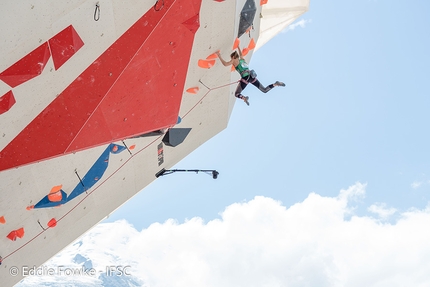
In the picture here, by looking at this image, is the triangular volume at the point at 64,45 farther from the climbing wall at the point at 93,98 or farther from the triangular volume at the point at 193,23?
the triangular volume at the point at 193,23

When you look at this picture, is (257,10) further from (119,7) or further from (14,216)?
(14,216)

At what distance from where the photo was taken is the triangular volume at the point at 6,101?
455 cm

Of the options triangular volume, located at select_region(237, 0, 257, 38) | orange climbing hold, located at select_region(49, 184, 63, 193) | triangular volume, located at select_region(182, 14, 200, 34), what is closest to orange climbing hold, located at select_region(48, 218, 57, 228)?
orange climbing hold, located at select_region(49, 184, 63, 193)

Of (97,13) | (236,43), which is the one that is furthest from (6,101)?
(236,43)

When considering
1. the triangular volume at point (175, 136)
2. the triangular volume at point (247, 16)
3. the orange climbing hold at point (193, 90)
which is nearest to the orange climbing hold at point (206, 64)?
the orange climbing hold at point (193, 90)

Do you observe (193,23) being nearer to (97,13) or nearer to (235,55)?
(235,55)

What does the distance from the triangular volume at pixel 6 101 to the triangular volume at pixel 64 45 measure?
577 mm

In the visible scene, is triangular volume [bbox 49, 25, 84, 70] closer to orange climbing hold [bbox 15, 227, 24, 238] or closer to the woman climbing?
the woman climbing

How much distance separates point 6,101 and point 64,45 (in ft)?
2.75

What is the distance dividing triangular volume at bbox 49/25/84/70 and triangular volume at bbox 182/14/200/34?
61.1 inches

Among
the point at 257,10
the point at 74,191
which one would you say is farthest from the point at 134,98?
the point at 257,10

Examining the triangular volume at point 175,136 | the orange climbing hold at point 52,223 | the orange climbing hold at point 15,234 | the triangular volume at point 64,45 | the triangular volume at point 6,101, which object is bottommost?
the orange climbing hold at point 15,234

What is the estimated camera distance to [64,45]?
15.6ft

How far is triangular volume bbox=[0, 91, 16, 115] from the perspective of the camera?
179 inches
